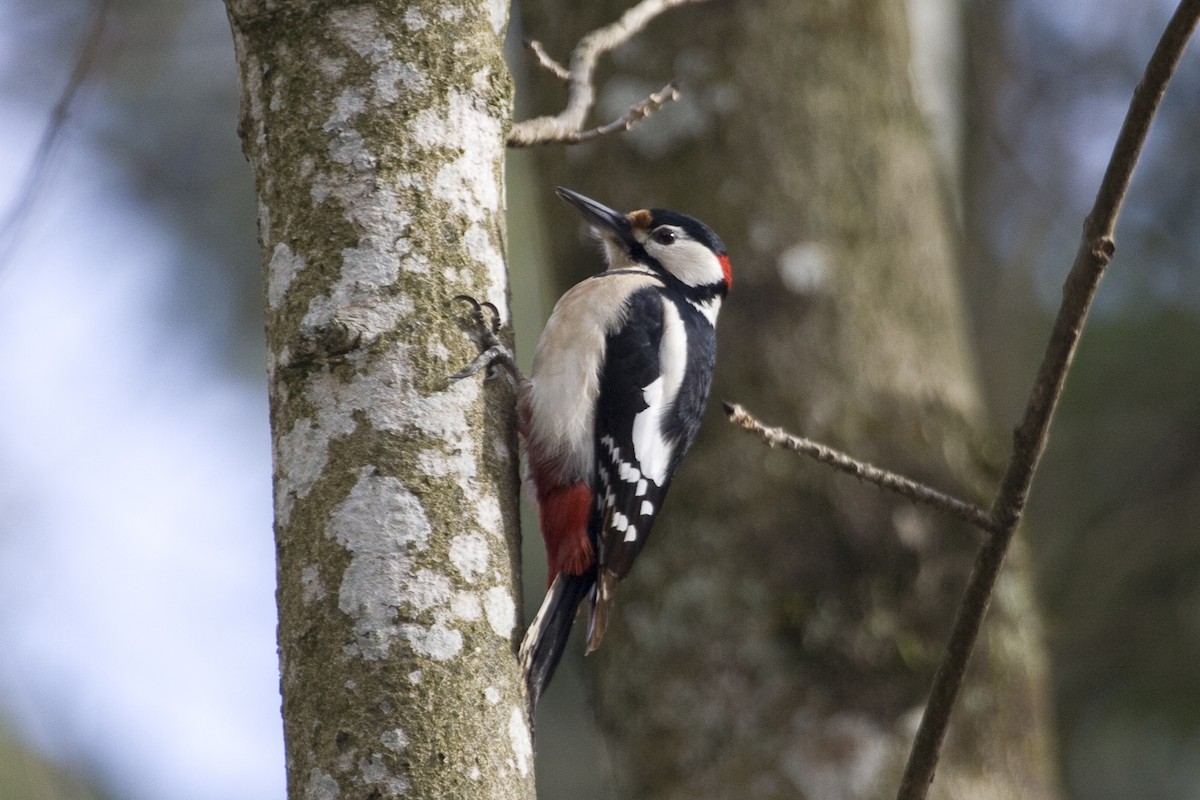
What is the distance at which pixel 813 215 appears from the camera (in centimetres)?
452

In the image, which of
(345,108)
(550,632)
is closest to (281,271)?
(345,108)

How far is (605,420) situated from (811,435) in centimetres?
112

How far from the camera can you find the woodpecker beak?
402 cm

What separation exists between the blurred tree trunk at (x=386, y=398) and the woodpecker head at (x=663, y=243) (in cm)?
184

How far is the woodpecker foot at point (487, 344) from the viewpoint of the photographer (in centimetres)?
209

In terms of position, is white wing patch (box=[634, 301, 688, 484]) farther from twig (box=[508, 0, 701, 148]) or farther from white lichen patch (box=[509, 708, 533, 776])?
white lichen patch (box=[509, 708, 533, 776])

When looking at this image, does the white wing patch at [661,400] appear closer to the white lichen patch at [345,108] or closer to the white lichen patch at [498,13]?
the white lichen patch at [498,13]

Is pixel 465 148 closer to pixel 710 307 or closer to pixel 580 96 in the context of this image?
pixel 580 96

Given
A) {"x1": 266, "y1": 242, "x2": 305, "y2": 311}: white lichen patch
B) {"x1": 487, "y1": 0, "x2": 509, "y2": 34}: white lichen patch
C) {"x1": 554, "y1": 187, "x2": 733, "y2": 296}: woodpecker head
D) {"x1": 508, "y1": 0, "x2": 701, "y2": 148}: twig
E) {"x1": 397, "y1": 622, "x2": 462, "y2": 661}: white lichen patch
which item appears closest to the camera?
{"x1": 397, "y1": 622, "x2": 462, "y2": 661}: white lichen patch

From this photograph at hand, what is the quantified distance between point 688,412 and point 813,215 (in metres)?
1.25

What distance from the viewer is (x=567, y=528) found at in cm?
318

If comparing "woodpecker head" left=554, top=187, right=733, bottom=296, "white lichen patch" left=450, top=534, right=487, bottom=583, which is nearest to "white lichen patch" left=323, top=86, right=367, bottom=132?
"white lichen patch" left=450, top=534, right=487, bottom=583

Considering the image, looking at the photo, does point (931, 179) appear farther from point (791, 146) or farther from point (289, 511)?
point (289, 511)

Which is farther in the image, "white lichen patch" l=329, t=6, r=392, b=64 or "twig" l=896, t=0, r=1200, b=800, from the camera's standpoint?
"white lichen patch" l=329, t=6, r=392, b=64
